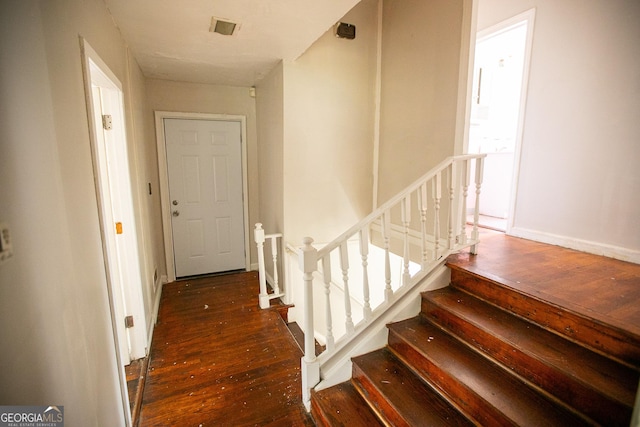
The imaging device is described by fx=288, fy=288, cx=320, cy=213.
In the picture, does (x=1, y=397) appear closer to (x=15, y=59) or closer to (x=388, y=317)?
(x=15, y=59)

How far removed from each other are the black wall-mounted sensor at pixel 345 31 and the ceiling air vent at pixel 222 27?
1.32 metres

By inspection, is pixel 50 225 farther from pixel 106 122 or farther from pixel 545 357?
pixel 545 357

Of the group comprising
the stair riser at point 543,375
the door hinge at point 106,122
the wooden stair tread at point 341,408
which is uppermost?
the door hinge at point 106,122

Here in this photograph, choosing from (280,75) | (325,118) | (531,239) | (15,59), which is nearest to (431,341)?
(531,239)

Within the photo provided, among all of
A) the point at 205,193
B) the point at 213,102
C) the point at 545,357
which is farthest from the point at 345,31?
the point at 545,357

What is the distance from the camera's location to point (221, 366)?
2.24m

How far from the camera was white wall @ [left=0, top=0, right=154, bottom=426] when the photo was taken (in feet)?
2.27

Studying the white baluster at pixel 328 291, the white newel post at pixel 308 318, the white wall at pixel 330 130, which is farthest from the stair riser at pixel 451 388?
the white wall at pixel 330 130

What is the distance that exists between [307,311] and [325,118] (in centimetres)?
213

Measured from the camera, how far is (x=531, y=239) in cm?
269

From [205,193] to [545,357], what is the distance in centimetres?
367

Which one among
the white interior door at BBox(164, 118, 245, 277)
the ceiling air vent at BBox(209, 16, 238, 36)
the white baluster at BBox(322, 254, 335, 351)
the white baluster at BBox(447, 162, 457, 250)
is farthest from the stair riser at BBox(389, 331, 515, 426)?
the white interior door at BBox(164, 118, 245, 277)

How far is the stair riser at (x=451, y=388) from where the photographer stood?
1261 mm

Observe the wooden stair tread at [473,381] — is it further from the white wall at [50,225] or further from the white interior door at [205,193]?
the white interior door at [205,193]
